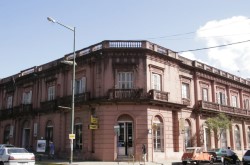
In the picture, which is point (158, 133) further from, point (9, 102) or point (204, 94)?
point (9, 102)

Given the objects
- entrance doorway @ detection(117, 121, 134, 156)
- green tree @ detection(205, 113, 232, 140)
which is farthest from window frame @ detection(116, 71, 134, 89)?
green tree @ detection(205, 113, 232, 140)

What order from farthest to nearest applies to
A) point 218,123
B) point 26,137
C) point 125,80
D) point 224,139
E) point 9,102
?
1. point 9,102
2. point 224,139
3. point 26,137
4. point 218,123
5. point 125,80

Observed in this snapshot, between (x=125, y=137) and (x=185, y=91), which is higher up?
(x=185, y=91)

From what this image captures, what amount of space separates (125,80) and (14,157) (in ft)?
42.4

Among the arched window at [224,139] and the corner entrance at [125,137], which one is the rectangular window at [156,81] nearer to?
the corner entrance at [125,137]

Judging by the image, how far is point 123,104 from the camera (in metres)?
29.1

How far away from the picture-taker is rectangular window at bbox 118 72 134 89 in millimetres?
29938

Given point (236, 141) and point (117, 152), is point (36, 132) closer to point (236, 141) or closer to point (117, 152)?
point (117, 152)

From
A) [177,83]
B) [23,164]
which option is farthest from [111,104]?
[23,164]

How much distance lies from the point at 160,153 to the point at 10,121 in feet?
71.1

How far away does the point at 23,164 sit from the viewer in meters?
20.4

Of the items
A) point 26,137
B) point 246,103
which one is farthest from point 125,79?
point 246,103

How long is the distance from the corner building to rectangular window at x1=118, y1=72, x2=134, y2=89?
91mm

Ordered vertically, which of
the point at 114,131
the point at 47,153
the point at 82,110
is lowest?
the point at 47,153
